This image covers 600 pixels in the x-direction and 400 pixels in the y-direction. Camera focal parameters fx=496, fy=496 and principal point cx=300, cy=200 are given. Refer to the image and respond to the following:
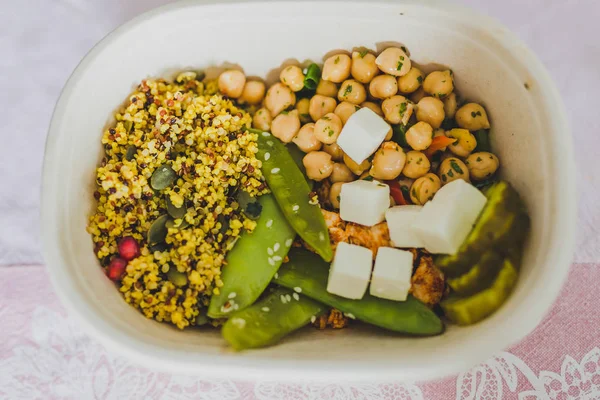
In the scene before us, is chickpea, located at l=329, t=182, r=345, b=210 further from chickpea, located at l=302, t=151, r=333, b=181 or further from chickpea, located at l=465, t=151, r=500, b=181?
chickpea, located at l=465, t=151, r=500, b=181

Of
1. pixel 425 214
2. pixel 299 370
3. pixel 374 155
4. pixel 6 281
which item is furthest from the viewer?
pixel 6 281

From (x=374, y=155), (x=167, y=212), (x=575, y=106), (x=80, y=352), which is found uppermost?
(x=575, y=106)

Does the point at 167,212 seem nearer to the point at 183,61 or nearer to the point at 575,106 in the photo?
the point at 183,61

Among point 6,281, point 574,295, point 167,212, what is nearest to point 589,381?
point 574,295

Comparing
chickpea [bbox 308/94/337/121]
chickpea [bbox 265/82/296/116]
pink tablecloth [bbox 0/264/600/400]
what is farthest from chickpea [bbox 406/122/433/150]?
pink tablecloth [bbox 0/264/600/400]

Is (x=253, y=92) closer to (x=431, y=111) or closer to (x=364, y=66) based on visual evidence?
(x=364, y=66)

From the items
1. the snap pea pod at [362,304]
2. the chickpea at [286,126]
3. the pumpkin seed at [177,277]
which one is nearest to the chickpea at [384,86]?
the chickpea at [286,126]

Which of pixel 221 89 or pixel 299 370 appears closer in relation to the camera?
pixel 299 370
